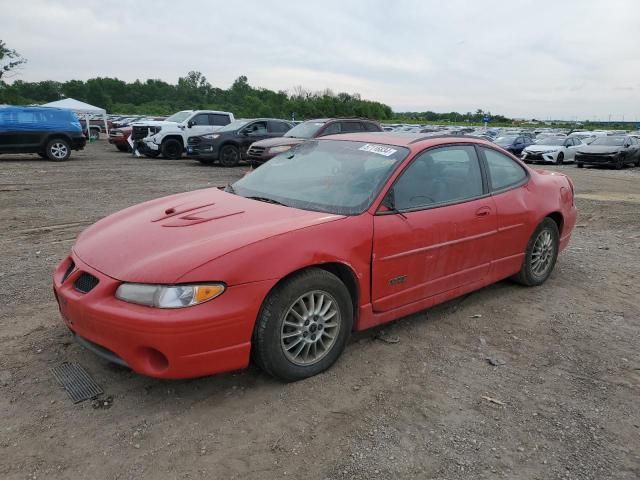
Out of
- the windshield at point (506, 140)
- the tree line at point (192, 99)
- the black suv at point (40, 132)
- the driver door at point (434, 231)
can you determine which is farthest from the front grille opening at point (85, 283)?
the tree line at point (192, 99)

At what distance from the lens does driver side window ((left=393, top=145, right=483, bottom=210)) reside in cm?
370

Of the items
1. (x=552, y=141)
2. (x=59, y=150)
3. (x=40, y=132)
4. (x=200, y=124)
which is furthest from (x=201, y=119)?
(x=552, y=141)

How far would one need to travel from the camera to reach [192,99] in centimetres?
10419

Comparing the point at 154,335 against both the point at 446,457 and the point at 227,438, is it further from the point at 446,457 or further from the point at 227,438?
the point at 446,457

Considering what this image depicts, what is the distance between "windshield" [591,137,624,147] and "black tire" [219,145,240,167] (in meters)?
15.7

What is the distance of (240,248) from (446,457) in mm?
1535

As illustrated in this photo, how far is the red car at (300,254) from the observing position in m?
2.74

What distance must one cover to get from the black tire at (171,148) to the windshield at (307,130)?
21.6 ft

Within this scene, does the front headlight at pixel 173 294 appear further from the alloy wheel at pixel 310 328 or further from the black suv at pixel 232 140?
the black suv at pixel 232 140

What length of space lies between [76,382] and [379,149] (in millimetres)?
2661

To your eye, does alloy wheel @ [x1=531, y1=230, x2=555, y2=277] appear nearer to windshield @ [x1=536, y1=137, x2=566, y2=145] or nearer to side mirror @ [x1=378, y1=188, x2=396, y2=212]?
side mirror @ [x1=378, y1=188, x2=396, y2=212]

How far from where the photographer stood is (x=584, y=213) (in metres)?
9.41

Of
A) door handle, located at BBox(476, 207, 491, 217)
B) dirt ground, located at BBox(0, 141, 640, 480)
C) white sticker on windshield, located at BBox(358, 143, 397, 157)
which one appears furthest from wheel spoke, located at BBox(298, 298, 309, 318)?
door handle, located at BBox(476, 207, 491, 217)

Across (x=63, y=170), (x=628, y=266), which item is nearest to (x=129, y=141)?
(x=63, y=170)
